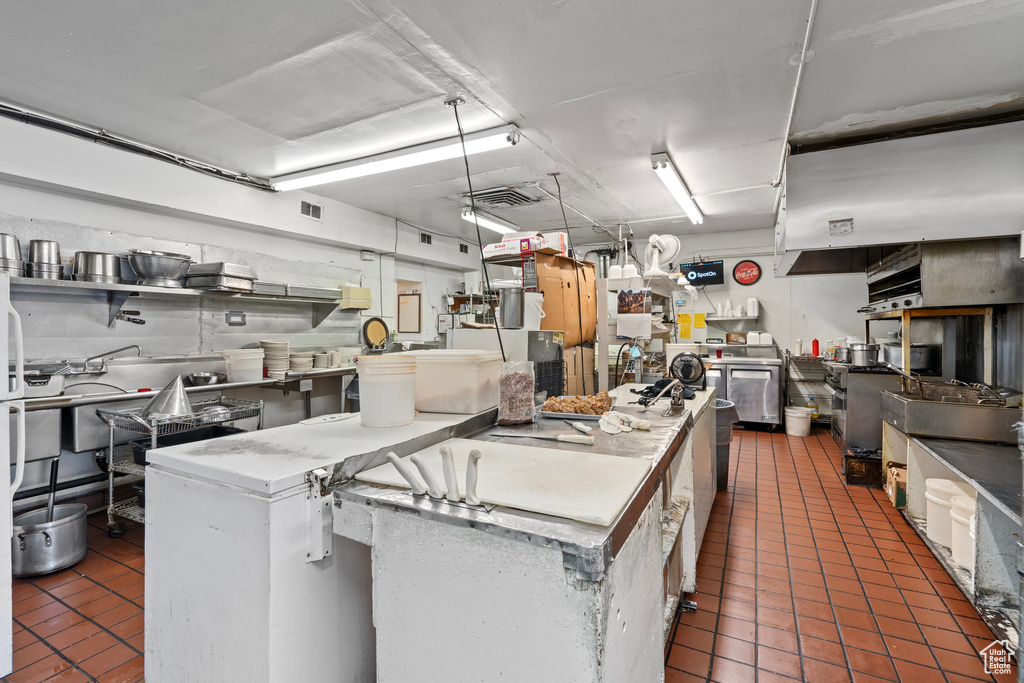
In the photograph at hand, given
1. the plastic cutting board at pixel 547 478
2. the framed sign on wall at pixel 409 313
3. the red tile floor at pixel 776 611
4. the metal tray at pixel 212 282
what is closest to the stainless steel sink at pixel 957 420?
the red tile floor at pixel 776 611

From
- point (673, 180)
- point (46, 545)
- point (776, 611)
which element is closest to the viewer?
point (776, 611)

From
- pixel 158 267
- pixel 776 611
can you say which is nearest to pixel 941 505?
pixel 776 611

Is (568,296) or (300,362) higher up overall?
(568,296)

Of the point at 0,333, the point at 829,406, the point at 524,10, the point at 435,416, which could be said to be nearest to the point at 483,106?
the point at 524,10

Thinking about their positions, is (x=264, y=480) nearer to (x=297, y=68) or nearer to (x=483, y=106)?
(x=297, y=68)

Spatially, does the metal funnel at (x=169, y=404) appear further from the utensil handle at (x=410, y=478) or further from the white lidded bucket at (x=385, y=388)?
the utensil handle at (x=410, y=478)

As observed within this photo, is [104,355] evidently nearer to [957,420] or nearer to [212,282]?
[212,282]

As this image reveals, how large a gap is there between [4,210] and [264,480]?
164 inches

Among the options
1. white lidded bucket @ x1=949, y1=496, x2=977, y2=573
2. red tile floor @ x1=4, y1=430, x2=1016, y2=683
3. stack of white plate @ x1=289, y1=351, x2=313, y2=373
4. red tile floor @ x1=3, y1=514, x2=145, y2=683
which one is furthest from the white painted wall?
red tile floor @ x1=3, y1=514, x2=145, y2=683

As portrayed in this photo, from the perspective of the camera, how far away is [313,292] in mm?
5445

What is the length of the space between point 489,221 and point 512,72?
3.45 metres

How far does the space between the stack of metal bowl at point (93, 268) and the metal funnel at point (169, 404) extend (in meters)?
1.24

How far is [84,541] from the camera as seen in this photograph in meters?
2.92

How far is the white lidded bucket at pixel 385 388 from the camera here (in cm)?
172
